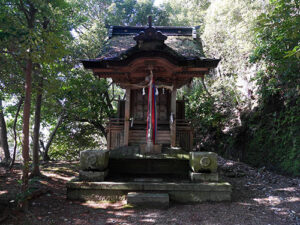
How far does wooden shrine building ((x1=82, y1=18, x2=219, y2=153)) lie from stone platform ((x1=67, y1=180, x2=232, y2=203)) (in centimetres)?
149

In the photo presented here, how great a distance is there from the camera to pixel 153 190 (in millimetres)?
5051

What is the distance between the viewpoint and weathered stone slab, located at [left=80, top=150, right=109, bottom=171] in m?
5.39

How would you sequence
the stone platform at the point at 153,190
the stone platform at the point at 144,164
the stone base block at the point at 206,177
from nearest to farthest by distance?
the stone platform at the point at 153,190 < the stone base block at the point at 206,177 < the stone platform at the point at 144,164

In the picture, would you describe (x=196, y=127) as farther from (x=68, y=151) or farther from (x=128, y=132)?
(x=68, y=151)

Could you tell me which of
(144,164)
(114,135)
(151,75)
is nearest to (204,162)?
(144,164)

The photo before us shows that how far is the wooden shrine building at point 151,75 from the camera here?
6379 mm

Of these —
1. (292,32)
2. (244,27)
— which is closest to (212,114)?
(244,27)

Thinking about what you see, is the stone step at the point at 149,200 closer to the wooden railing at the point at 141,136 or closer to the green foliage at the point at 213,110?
the wooden railing at the point at 141,136

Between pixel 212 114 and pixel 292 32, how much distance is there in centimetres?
700

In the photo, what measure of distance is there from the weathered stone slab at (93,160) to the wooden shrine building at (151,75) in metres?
1.45

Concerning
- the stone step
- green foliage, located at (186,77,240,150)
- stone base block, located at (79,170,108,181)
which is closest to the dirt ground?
the stone step

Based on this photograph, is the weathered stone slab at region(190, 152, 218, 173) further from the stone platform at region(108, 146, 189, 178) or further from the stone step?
the stone step

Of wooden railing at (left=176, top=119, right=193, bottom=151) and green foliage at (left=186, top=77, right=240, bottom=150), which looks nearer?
wooden railing at (left=176, top=119, right=193, bottom=151)

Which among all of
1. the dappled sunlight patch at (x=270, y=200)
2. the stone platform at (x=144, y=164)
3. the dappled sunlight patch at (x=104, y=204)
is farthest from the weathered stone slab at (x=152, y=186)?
the stone platform at (x=144, y=164)
